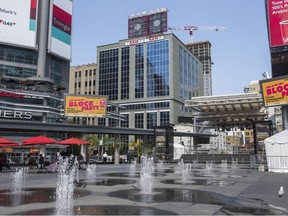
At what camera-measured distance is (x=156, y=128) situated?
A: 133 ft

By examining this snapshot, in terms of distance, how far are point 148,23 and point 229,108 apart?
77328 mm

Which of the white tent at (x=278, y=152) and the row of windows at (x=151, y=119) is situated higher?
the row of windows at (x=151, y=119)

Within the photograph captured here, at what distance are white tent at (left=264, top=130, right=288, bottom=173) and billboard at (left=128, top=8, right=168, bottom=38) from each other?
3740 inches

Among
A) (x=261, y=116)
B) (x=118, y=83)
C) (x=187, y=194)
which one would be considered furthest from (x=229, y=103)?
(x=118, y=83)

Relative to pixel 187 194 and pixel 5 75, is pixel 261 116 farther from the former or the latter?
pixel 5 75

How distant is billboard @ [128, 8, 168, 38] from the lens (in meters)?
118

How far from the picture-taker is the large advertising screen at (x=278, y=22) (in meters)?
42.8

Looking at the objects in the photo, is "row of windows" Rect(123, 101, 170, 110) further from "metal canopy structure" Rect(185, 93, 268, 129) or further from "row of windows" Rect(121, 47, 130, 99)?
"metal canopy structure" Rect(185, 93, 268, 129)

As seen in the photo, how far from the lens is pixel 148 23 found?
396 feet

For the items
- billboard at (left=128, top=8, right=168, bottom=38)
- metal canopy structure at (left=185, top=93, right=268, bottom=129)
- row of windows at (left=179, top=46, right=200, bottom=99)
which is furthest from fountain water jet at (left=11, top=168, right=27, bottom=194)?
→ billboard at (left=128, top=8, right=168, bottom=38)

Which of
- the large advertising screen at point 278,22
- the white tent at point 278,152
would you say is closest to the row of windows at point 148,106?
the large advertising screen at point 278,22

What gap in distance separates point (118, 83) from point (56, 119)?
46.0 metres

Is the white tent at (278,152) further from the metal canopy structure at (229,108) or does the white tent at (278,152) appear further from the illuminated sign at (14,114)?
the illuminated sign at (14,114)

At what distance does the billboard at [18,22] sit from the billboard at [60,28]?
4648 millimetres
